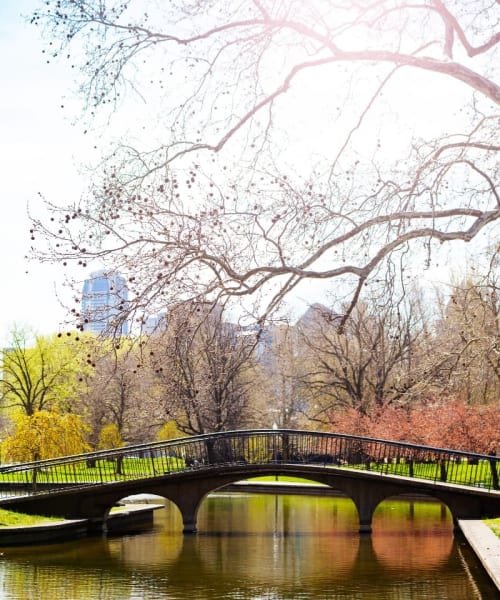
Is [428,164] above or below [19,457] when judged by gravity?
above

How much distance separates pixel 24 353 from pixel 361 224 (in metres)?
38.1

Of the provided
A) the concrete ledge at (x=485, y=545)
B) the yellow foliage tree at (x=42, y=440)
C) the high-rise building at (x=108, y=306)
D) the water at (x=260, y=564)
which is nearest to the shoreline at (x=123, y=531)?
the concrete ledge at (x=485, y=545)

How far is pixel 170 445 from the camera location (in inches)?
1035

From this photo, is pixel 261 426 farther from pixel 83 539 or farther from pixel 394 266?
pixel 394 266

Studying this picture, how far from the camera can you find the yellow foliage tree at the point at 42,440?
33.3 metres

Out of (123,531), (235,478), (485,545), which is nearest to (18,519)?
(123,531)

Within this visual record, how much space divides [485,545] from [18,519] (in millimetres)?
11688

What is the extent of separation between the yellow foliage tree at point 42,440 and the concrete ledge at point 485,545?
17.6 metres

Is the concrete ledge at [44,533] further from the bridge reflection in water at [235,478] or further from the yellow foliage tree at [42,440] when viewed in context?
the yellow foliage tree at [42,440]

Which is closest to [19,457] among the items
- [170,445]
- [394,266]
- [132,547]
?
[170,445]

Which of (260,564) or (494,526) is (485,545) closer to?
(494,526)

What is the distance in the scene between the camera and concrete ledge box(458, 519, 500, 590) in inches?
516

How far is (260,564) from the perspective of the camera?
19.0 meters

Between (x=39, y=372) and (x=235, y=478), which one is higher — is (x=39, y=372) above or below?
above
